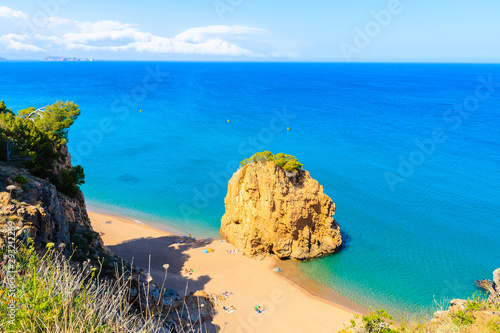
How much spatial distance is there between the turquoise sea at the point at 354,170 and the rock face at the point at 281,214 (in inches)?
72.6

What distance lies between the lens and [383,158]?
46.9 meters

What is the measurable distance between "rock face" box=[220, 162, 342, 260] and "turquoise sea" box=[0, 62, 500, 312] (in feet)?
6.05

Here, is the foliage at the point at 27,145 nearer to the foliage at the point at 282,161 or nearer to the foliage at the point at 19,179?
the foliage at the point at 19,179

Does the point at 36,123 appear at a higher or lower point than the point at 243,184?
higher

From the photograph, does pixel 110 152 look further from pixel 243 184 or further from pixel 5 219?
pixel 5 219

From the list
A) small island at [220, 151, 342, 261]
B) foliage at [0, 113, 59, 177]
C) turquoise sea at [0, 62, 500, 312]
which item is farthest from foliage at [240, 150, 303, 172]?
foliage at [0, 113, 59, 177]

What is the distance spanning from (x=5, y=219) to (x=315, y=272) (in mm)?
20153

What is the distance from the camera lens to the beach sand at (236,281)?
1870 centimetres

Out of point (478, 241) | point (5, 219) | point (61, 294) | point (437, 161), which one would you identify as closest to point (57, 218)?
point (5, 219)

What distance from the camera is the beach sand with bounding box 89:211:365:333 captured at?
61.3ft

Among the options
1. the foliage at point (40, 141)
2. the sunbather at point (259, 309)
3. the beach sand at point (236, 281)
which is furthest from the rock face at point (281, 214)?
the foliage at point (40, 141)

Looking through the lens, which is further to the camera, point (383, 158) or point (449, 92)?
point (449, 92)

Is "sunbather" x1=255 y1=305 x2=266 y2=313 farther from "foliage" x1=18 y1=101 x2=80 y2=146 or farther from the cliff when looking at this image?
"foliage" x1=18 y1=101 x2=80 y2=146

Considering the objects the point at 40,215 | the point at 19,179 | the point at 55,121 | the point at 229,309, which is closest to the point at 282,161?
the point at 229,309
